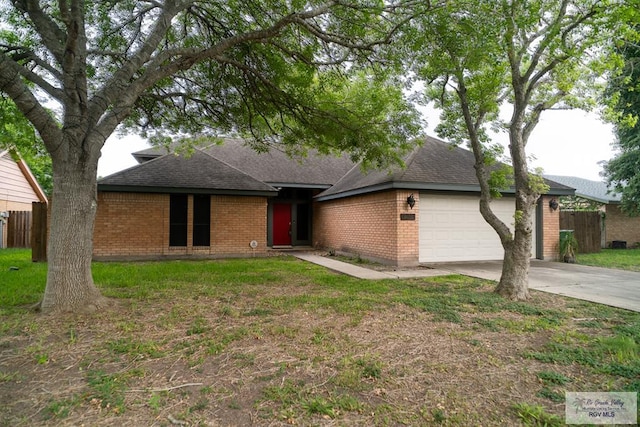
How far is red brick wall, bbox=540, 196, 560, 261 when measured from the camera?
11.9 metres

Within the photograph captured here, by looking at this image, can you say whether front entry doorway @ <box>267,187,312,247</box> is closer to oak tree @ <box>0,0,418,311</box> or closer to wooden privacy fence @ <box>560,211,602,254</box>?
oak tree @ <box>0,0,418,311</box>

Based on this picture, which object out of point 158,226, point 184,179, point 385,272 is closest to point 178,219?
point 158,226

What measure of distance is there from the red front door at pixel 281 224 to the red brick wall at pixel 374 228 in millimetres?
2217

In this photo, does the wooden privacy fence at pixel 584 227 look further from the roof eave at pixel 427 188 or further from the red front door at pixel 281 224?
the red front door at pixel 281 224

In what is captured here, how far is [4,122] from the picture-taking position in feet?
24.2

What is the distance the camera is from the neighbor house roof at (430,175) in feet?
33.4

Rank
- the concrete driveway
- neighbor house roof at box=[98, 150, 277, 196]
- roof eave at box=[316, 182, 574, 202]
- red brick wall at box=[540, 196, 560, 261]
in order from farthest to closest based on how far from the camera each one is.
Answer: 1. red brick wall at box=[540, 196, 560, 261]
2. neighbor house roof at box=[98, 150, 277, 196]
3. roof eave at box=[316, 182, 574, 202]
4. the concrete driveway

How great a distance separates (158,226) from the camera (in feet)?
39.9

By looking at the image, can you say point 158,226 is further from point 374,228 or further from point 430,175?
point 430,175

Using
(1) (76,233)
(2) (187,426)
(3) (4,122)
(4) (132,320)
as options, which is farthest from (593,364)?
(3) (4,122)

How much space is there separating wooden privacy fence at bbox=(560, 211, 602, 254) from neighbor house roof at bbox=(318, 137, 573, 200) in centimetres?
371

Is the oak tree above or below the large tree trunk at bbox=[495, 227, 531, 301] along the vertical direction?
above

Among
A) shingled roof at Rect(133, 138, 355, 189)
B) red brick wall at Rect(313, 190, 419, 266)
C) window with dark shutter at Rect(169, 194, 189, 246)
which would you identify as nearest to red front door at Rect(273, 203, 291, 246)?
shingled roof at Rect(133, 138, 355, 189)

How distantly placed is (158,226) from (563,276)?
40.7 ft
